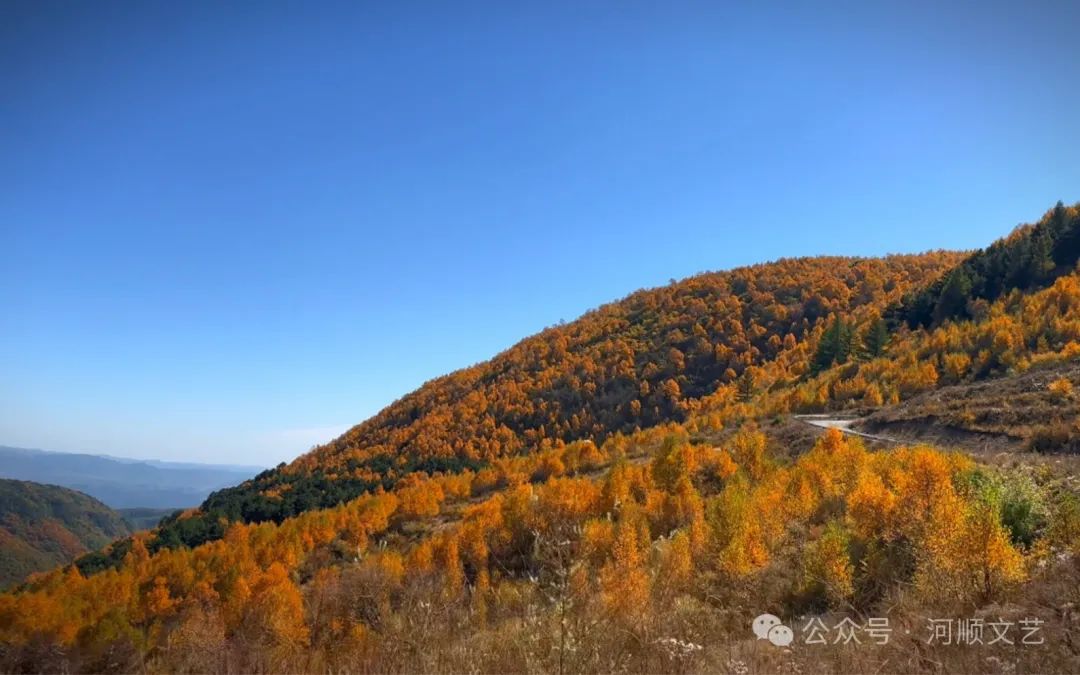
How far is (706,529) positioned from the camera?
72.7 feet

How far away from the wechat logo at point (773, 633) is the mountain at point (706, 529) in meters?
0.04

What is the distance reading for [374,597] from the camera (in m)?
4.74

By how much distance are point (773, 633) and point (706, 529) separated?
58.4 ft

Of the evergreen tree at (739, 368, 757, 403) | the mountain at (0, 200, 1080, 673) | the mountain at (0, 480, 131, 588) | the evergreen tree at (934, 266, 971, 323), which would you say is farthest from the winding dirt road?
the mountain at (0, 480, 131, 588)

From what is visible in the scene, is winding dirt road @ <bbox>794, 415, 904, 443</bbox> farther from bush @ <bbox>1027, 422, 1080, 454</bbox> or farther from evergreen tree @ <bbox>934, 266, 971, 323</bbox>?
evergreen tree @ <bbox>934, 266, 971, 323</bbox>

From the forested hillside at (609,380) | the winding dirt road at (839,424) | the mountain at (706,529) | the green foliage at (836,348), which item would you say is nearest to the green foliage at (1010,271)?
the mountain at (706,529)

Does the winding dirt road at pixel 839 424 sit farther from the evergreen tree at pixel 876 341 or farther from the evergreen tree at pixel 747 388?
the evergreen tree at pixel 747 388

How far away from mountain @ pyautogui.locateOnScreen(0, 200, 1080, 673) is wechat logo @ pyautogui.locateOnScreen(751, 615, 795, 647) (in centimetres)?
4

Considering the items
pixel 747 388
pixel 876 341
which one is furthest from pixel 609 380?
pixel 876 341

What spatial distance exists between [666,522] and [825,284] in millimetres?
110253

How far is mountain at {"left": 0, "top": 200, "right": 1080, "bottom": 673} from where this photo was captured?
475 centimetres

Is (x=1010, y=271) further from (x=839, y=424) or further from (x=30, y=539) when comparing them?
(x=30, y=539)

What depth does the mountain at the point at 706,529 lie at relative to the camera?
4746 millimetres

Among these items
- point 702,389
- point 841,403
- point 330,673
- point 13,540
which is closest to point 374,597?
point 330,673
